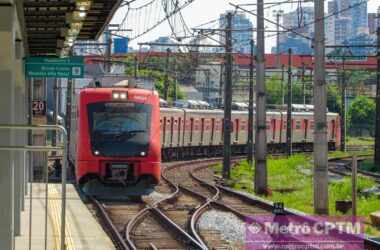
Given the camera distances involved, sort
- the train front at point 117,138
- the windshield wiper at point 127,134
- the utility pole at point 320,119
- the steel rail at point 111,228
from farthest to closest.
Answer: the windshield wiper at point 127,134 < the train front at point 117,138 < the utility pole at point 320,119 < the steel rail at point 111,228

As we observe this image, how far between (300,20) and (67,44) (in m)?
5.85

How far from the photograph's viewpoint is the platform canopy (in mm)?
11773

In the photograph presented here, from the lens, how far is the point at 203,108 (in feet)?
148

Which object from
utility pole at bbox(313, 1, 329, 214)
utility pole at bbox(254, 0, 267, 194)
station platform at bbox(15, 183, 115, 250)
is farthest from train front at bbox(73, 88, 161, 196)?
utility pole at bbox(254, 0, 267, 194)

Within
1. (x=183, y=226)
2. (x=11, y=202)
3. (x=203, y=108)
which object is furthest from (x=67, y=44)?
(x=203, y=108)

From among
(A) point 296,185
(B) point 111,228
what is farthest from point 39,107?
(B) point 111,228

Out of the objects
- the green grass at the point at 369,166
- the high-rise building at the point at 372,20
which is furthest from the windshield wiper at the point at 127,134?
the high-rise building at the point at 372,20

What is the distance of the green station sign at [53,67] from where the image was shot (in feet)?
47.9

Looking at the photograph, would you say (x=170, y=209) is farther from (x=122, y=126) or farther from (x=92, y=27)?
(x=92, y=27)

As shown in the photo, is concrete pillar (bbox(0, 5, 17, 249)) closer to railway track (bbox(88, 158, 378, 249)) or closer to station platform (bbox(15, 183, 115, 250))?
station platform (bbox(15, 183, 115, 250))

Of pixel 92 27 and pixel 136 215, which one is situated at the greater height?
pixel 92 27

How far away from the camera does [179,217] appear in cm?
1794

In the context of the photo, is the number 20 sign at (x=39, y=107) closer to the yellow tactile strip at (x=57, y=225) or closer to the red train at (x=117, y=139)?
the red train at (x=117, y=139)

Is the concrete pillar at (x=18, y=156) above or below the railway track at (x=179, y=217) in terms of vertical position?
above
